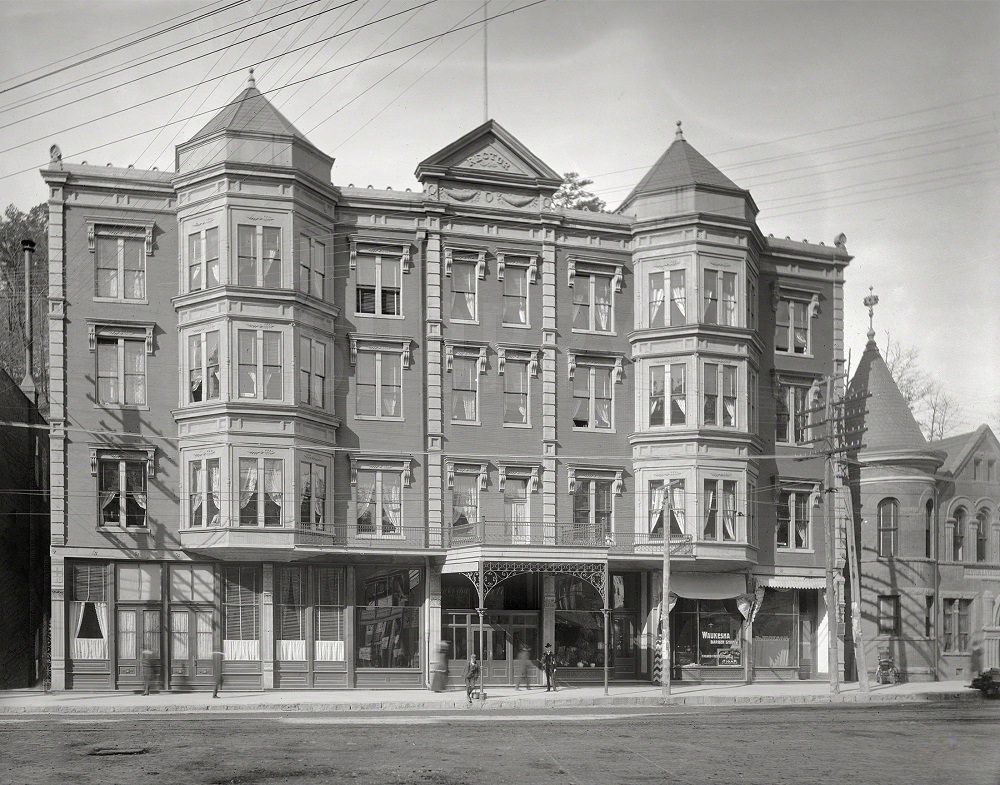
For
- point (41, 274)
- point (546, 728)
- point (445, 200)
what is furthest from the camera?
point (41, 274)

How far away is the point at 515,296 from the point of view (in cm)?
4250

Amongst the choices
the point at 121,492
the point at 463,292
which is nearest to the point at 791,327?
the point at 463,292

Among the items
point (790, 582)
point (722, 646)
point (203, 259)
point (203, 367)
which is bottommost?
point (722, 646)

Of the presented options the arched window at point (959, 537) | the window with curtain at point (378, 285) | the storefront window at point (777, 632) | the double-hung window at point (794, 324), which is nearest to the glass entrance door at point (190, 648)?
the window with curtain at point (378, 285)

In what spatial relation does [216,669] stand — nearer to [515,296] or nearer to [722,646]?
[515,296]

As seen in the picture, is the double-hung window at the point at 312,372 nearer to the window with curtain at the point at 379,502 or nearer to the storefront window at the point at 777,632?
the window with curtain at the point at 379,502

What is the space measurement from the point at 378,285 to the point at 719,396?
1183cm

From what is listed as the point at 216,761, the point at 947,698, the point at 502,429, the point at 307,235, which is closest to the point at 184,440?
the point at 307,235

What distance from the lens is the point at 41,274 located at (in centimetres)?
5681

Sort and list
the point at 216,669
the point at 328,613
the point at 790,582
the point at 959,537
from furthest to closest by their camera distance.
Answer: the point at 959,537, the point at 790,582, the point at 328,613, the point at 216,669

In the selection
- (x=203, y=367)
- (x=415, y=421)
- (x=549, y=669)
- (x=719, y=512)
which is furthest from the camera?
(x=719, y=512)

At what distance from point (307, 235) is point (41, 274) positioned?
22.2m

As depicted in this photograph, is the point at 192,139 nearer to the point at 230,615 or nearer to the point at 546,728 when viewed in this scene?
the point at 230,615

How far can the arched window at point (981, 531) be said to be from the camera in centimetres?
4897
